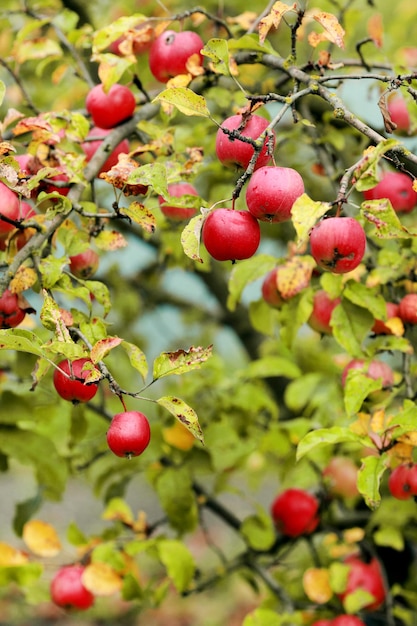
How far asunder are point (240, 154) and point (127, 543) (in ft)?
3.05

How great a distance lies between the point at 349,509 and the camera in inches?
80.1

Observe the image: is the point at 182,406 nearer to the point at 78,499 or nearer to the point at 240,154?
the point at 240,154

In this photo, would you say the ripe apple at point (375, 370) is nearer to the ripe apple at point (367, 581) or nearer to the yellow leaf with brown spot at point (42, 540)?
the ripe apple at point (367, 581)

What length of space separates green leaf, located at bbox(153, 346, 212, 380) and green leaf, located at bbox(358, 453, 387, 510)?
11.1 inches

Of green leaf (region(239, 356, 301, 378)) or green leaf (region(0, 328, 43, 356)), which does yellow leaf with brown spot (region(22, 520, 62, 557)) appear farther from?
green leaf (region(0, 328, 43, 356))

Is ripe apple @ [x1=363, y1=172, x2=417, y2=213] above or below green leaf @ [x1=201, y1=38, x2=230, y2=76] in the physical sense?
below

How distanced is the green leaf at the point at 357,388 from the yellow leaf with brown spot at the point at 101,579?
0.67 meters

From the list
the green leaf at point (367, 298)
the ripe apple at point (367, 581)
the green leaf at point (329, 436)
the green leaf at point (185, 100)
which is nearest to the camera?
the green leaf at point (185, 100)

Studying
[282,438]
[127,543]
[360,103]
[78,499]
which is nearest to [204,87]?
[282,438]

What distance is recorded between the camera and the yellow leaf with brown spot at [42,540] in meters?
1.60

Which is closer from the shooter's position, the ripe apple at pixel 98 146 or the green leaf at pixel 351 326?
the green leaf at pixel 351 326

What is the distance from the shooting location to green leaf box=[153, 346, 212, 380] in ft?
2.94

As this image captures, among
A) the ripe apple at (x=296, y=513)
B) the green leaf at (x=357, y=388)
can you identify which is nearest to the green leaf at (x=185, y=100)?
the green leaf at (x=357, y=388)

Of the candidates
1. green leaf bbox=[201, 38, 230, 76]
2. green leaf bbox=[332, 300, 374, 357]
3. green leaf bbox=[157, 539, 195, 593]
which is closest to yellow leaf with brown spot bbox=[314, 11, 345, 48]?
green leaf bbox=[201, 38, 230, 76]
